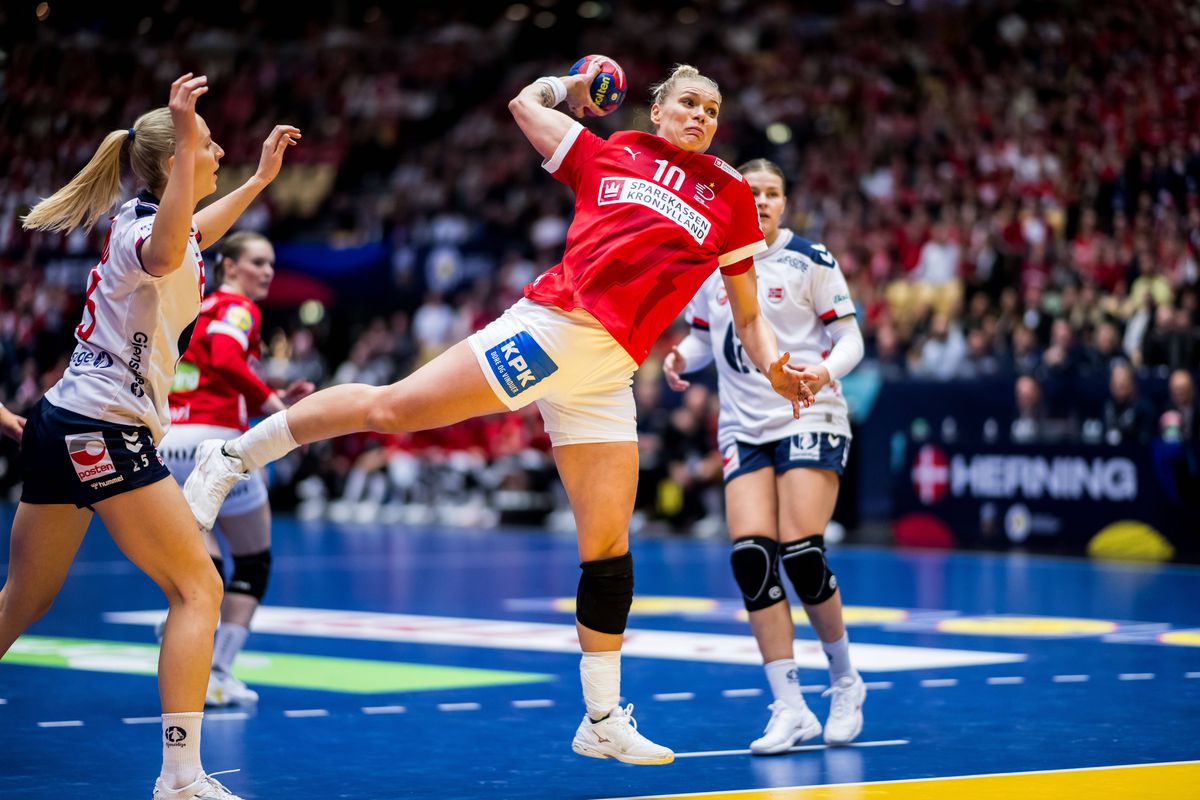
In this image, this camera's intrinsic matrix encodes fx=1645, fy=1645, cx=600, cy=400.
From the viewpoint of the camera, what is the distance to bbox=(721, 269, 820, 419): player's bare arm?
19.5 ft

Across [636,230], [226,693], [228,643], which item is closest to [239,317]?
[228,643]

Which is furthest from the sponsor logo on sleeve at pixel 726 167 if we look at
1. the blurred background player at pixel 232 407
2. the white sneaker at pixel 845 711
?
the blurred background player at pixel 232 407

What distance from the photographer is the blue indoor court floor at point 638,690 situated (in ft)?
19.2

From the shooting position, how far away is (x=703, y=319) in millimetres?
7391

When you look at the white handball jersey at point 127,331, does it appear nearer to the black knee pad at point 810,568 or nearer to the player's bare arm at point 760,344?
the player's bare arm at point 760,344

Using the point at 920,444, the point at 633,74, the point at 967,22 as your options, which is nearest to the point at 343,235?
the point at 633,74

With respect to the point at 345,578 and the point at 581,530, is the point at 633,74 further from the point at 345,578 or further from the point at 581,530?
the point at 581,530

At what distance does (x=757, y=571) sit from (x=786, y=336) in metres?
1.05

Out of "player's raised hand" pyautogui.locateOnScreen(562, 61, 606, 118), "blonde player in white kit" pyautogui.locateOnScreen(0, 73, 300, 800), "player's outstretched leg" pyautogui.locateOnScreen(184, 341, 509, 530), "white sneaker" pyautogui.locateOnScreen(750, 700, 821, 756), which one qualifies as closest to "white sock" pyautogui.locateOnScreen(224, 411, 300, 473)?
"player's outstretched leg" pyautogui.locateOnScreen(184, 341, 509, 530)

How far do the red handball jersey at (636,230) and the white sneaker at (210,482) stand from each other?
117 cm

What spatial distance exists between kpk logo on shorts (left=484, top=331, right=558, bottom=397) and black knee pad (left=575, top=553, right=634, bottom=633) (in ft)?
2.19

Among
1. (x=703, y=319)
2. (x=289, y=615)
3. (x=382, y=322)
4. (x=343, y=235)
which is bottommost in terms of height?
(x=289, y=615)

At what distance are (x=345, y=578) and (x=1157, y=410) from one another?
7.49 metres

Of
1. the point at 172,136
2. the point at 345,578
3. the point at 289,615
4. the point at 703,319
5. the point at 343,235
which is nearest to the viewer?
the point at 172,136
